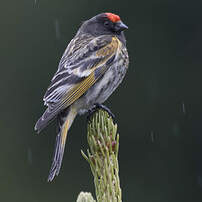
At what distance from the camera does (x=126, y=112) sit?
33.8 feet

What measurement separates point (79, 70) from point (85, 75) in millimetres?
61

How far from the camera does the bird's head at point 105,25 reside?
207 inches

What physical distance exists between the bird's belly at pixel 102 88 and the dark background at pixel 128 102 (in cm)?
450

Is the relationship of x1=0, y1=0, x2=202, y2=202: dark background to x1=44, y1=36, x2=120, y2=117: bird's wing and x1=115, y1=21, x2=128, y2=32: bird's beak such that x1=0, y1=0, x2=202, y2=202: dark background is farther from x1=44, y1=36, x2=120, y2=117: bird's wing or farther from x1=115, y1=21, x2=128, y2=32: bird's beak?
x1=44, y1=36, x2=120, y2=117: bird's wing

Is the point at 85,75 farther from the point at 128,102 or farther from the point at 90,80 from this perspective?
the point at 128,102

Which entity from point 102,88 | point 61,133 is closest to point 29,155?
point 102,88

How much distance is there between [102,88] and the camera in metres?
4.73

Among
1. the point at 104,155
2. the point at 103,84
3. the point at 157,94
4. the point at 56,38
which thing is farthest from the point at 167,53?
the point at 104,155

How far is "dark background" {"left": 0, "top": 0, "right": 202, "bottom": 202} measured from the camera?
31.3 ft

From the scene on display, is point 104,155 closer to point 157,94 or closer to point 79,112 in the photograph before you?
point 79,112

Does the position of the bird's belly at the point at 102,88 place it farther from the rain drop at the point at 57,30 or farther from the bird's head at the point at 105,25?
the rain drop at the point at 57,30

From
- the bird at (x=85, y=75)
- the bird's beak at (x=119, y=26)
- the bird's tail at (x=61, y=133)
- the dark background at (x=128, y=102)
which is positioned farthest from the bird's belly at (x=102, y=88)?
the dark background at (x=128, y=102)

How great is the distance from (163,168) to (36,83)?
2.41 meters

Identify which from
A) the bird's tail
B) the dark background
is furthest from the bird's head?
the dark background
